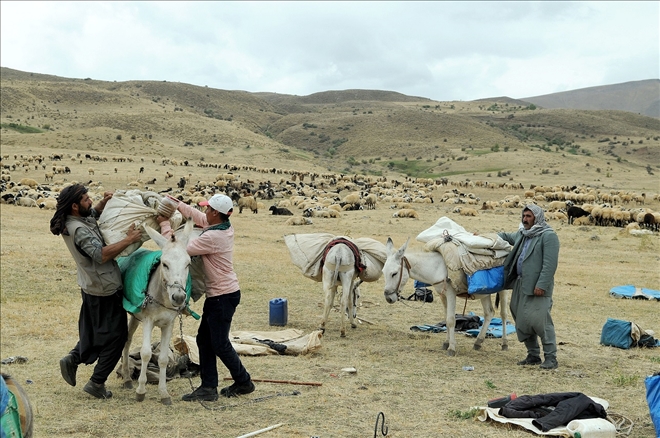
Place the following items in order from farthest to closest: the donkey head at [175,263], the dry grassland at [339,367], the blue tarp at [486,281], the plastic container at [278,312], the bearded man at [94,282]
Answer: the plastic container at [278,312] → the blue tarp at [486,281] → the bearded man at [94,282] → the dry grassland at [339,367] → the donkey head at [175,263]

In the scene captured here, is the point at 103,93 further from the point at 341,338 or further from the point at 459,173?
the point at 341,338

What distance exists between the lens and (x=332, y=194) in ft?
143

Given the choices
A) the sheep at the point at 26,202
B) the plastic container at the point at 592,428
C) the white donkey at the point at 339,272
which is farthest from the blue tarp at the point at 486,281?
the sheep at the point at 26,202

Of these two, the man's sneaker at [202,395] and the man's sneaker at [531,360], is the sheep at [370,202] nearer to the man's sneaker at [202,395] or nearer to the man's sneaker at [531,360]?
the man's sneaker at [531,360]

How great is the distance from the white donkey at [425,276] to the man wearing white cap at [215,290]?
3.23 metres

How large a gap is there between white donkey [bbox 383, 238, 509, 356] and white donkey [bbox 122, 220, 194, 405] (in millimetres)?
3862

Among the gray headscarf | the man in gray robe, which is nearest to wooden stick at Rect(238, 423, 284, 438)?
the man in gray robe

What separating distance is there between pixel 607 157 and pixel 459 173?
2860 centimetres

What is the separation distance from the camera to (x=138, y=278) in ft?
22.7

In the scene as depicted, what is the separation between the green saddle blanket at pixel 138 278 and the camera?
6.86 m

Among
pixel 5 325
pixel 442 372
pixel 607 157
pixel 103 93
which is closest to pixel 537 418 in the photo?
pixel 442 372

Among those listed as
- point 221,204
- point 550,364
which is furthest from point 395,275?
point 221,204

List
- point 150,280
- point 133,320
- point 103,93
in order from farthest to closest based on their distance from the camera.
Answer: point 103,93 → point 133,320 → point 150,280

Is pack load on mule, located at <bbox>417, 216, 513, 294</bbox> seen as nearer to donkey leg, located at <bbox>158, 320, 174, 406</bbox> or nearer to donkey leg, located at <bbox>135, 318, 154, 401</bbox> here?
donkey leg, located at <bbox>158, 320, 174, 406</bbox>
